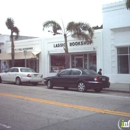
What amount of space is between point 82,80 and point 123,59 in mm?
6484

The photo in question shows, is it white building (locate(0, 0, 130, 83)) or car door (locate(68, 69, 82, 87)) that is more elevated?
white building (locate(0, 0, 130, 83))

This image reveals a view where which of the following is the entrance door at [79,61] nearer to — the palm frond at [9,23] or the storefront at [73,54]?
the storefront at [73,54]

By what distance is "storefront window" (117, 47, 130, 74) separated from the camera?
20.3 meters

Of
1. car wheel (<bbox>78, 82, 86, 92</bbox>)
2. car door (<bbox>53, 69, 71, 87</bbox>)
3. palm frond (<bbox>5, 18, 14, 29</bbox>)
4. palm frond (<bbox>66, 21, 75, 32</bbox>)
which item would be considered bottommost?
car wheel (<bbox>78, 82, 86, 92</bbox>)

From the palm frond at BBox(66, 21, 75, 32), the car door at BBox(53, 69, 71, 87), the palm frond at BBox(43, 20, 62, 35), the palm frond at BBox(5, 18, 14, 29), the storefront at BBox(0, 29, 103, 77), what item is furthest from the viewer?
the palm frond at BBox(5, 18, 14, 29)

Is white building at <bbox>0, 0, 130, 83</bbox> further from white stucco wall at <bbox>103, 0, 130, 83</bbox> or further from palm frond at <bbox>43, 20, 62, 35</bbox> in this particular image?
palm frond at <bbox>43, 20, 62, 35</bbox>

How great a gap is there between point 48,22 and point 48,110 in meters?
13.9

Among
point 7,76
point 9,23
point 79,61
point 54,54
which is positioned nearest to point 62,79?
point 7,76

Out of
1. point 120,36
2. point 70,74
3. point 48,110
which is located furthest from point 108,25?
point 48,110

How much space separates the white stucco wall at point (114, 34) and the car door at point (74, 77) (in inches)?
223

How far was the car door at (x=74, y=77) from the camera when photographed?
1588 centimetres

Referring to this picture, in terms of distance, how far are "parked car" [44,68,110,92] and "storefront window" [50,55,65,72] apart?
29.8ft

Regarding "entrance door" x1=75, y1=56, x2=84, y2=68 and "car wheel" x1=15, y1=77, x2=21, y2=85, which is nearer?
"car wheel" x1=15, y1=77, x2=21, y2=85

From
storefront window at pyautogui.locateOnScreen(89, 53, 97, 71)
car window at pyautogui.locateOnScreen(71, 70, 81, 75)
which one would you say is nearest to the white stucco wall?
storefront window at pyautogui.locateOnScreen(89, 53, 97, 71)
